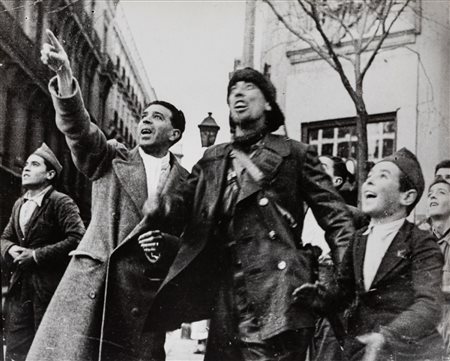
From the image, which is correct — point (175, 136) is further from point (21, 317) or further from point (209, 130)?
point (21, 317)

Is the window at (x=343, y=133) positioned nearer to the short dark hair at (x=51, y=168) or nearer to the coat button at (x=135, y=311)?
the coat button at (x=135, y=311)

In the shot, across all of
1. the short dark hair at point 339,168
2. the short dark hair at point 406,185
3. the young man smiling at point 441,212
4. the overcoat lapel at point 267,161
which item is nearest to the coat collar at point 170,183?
the overcoat lapel at point 267,161

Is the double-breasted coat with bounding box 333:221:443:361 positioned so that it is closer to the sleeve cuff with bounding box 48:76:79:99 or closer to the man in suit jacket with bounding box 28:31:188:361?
the man in suit jacket with bounding box 28:31:188:361

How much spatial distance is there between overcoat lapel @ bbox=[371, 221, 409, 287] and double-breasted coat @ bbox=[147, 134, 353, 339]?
17cm

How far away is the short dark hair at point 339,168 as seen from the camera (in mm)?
3053

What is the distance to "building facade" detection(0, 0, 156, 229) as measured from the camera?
328cm

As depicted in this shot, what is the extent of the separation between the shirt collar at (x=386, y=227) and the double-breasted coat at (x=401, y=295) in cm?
2

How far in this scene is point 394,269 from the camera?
9.07ft

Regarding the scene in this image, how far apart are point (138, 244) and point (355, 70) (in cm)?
117

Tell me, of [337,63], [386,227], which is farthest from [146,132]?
[386,227]

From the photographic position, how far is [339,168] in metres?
3.07

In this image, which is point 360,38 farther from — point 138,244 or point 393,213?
point 138,244

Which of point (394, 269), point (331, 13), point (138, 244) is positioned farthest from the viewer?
point (331, 13)

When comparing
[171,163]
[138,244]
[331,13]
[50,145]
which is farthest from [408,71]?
[50,145]
